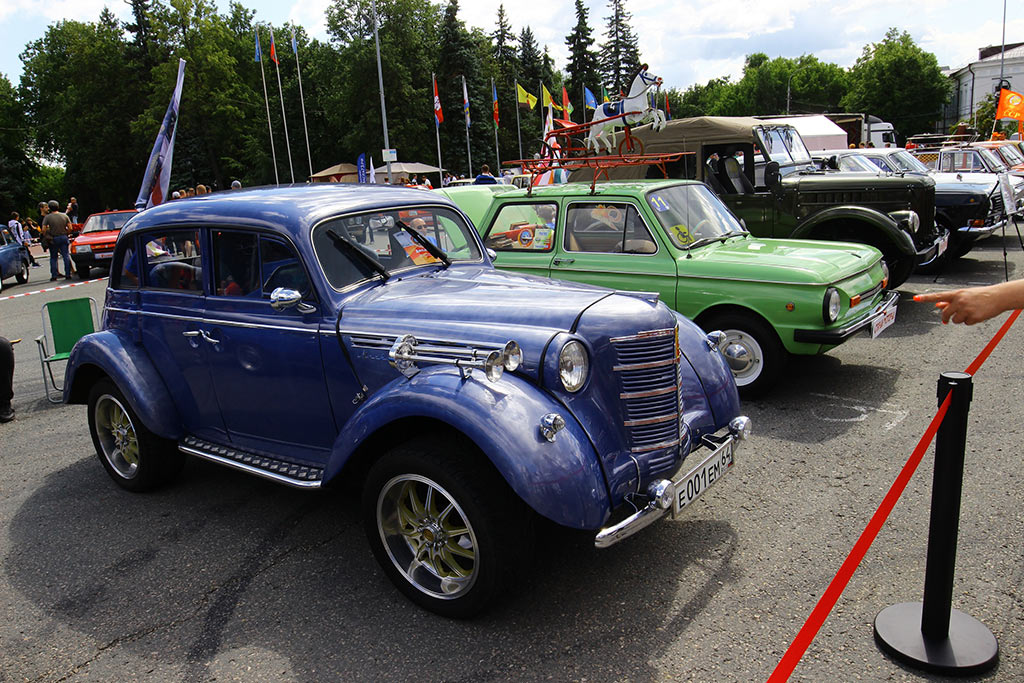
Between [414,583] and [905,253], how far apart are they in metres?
7.40

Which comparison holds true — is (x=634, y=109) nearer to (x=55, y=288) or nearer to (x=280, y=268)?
(x=280, y=268)

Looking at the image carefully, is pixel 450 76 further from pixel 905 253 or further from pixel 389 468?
pixel 389 468

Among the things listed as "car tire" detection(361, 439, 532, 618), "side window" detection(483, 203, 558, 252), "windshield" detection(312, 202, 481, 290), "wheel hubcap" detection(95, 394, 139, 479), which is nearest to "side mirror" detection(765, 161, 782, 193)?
"side window" detection(483, 203, 558, 252)

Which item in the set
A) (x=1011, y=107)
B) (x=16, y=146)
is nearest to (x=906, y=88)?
(x=1011, y=107)

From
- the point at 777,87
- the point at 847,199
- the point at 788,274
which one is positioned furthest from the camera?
the point at 777,87

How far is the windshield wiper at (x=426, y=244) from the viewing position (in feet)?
14.7

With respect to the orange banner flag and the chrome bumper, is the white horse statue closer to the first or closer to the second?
the chrome bumper

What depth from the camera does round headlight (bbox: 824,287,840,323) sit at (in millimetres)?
5707

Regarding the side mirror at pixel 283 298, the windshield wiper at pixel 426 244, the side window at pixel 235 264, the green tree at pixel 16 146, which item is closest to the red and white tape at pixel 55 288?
the side window at pixel 235 264

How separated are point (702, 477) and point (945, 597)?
1.04 m

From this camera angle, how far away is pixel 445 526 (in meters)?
3.31

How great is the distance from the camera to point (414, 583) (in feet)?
11.1

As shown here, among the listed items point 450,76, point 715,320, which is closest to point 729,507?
point 715,320

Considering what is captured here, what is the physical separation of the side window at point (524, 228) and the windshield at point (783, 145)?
194 inches
